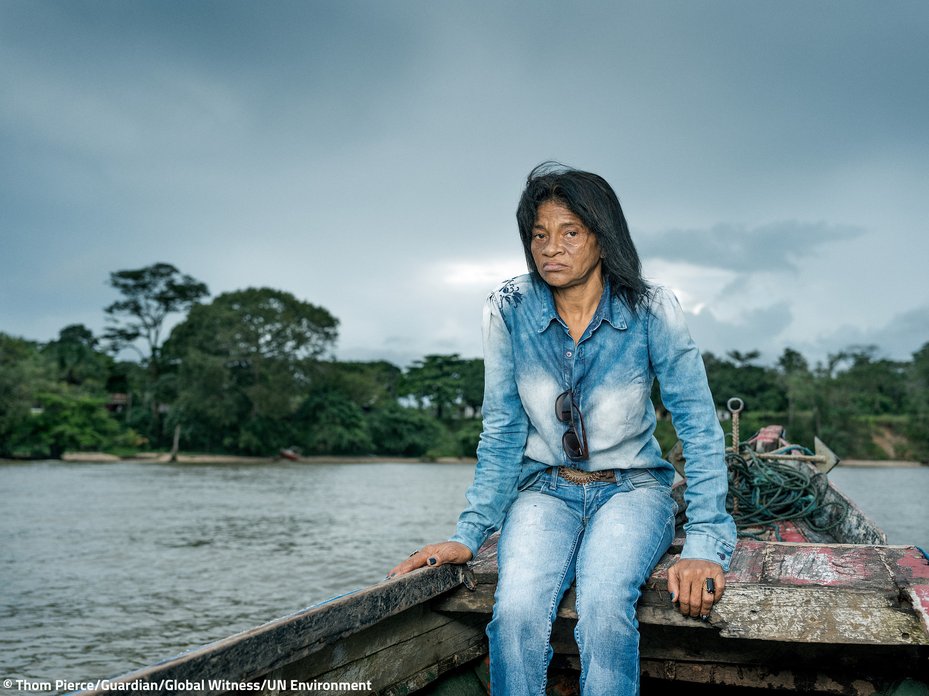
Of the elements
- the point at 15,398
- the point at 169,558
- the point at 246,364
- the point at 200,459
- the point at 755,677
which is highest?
the point at 246,364

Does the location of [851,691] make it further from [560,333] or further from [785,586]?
[560,333]

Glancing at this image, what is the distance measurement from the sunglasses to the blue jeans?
9 centimetres

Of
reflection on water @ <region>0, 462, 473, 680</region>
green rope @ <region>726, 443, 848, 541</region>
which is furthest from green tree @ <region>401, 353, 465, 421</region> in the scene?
green rope @ <region>726, 443, 848, 541</region>

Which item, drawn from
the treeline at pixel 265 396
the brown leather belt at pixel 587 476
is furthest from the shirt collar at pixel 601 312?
the treeline at pixel 265 396

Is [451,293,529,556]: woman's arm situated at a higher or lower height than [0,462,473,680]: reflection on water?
higher

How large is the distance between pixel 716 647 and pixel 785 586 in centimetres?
42

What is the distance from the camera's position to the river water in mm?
5902

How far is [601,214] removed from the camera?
1.91m

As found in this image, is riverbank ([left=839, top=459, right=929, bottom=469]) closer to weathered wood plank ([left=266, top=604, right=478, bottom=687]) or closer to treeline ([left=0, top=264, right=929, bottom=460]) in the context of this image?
treeline ([left=0, top=264, right=929, bottom=460])

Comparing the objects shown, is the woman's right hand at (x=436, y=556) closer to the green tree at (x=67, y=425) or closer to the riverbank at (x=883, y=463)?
the green tree at (x=67, y=425)

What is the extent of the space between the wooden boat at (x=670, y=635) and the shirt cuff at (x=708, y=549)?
64 millimetres

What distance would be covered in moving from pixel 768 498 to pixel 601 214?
214cm

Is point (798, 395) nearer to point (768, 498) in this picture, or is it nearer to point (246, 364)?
point (246, 364)

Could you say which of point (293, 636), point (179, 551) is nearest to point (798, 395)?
point (179, 551)
